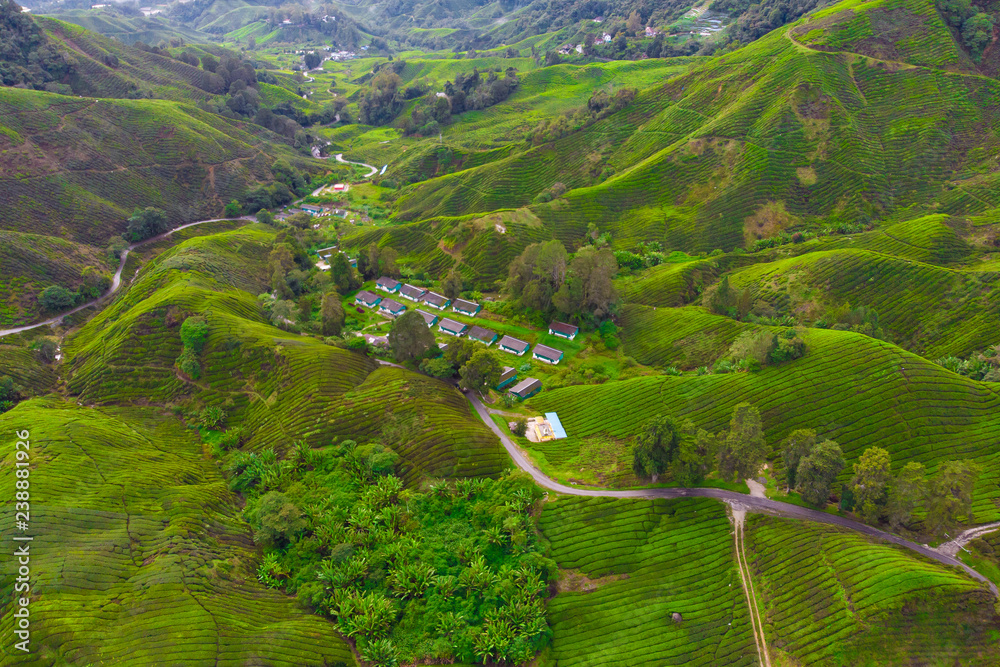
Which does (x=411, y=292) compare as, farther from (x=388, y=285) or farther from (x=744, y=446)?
(x=744, y=446)

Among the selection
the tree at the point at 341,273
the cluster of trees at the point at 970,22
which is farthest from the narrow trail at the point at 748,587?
the cluster of trees at the point at 970,22

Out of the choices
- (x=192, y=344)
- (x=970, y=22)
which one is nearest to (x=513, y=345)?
Result: (x=192, y=344)

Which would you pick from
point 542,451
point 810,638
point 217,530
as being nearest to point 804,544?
point 810,638

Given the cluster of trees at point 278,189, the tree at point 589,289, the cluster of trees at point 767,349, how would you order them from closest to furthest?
the cluster of trees at point 767,349, the tree at point 589,289, the cluster of trees at point 278,189

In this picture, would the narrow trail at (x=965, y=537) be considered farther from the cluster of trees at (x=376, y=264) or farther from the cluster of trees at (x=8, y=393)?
the cluster of trees at (x=8, y=393)

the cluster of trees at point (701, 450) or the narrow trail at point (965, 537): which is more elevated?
the cluster of trees at point (701, 450)

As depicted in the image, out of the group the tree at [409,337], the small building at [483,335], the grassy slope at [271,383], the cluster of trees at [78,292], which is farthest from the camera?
the cluster of trees at [78,292]
